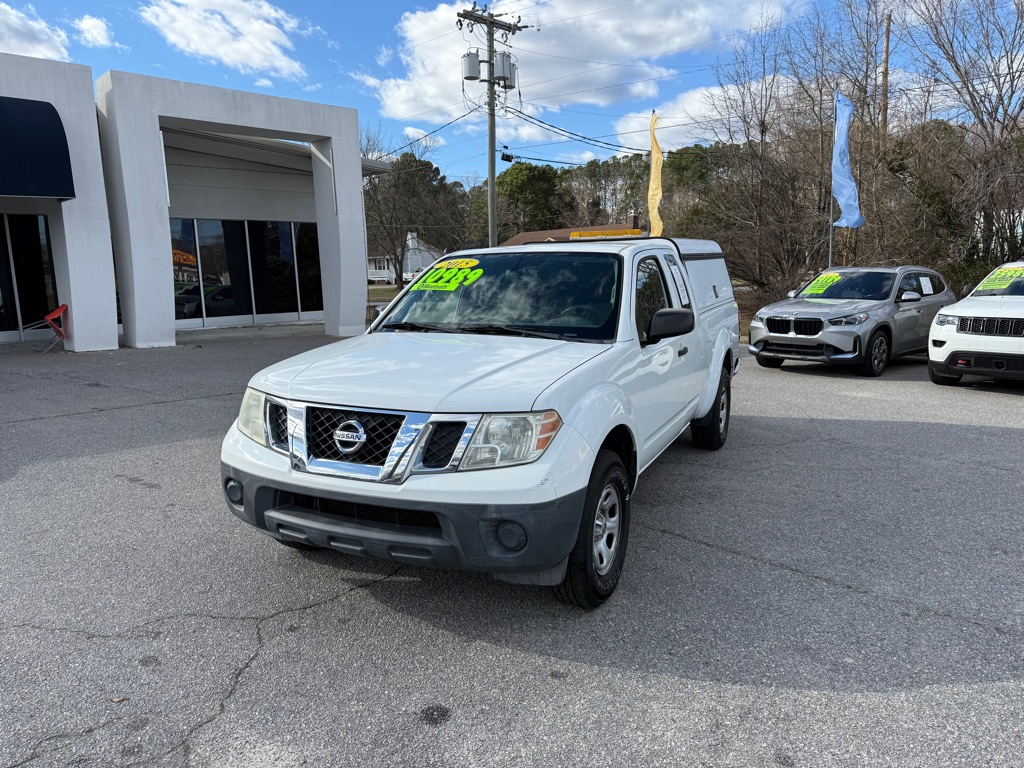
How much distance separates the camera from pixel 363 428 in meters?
3.10

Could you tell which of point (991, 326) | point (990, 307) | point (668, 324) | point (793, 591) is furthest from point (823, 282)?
point (793, 591)

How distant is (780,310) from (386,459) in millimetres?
9332

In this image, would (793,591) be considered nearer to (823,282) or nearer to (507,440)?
(507,440)

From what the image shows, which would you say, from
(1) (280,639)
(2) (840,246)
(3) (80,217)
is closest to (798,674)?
(1) (280,639)

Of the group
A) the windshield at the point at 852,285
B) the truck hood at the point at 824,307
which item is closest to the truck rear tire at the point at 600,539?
the truck hood at the point at 824,307

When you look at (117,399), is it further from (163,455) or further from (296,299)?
(296,299)

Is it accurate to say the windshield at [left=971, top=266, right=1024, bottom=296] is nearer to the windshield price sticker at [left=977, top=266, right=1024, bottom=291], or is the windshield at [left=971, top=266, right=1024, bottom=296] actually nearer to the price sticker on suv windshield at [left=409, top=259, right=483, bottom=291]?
the windshield price sticker at [left=977, top=266, right=1024, bottom=291]

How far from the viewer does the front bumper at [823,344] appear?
33.9ft

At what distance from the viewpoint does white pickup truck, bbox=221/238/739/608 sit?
2.96 meters

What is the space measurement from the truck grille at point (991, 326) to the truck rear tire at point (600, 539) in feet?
23.8

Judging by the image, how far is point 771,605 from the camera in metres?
3.56

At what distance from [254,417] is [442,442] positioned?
1.12 m

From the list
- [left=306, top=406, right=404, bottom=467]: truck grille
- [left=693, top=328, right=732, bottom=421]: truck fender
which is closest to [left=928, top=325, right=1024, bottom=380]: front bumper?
[left=693, top=328, right=732, bottom=421]: truck fender

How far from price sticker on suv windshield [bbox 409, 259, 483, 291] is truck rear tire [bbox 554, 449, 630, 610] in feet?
5.62
